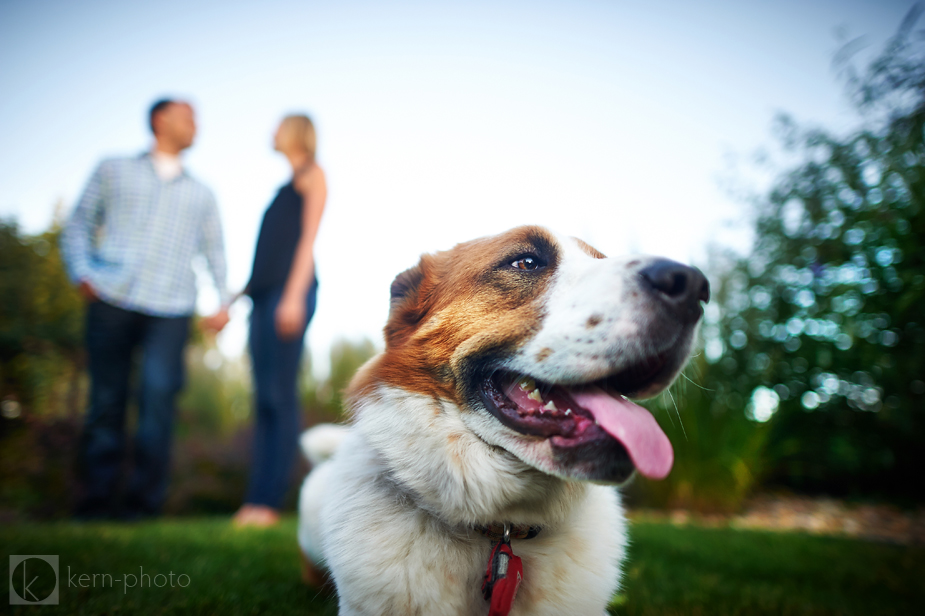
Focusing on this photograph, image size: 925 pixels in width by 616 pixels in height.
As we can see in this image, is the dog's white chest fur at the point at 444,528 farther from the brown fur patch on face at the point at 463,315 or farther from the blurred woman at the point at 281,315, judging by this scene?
the blurred woman at the point at 281,315

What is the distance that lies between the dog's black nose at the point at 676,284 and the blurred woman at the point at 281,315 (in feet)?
9.02

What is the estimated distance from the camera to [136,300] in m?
3.54

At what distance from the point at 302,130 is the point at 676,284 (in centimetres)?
357

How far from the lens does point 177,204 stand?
3854 mm

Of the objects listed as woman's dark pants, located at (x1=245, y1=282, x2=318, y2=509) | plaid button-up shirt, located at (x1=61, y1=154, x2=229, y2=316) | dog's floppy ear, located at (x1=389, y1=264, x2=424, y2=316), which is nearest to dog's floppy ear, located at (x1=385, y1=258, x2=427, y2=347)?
dog's floppy ear, located at (x1=389, y1=264, x2=424, y2=316)

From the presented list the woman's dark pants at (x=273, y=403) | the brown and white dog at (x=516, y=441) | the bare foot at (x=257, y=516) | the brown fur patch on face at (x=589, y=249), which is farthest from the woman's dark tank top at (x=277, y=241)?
the brown fur patch on face at (x=589, y=249)

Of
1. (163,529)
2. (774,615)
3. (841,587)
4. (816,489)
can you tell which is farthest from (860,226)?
(163,529)

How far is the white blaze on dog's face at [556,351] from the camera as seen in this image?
1.40 meters

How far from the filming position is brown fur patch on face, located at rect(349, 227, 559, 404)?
1.65 meters

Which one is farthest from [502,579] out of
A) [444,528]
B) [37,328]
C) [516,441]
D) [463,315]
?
[37,328]

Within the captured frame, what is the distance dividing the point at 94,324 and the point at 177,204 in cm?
113

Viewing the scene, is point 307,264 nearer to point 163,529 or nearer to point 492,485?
point 163,529

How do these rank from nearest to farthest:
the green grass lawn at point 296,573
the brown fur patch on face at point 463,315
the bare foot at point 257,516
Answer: the brown fur patch on face at point 463,315, the green grass lawn at point 296,573, the bare foot at point 257,516

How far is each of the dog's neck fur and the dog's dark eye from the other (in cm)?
61
